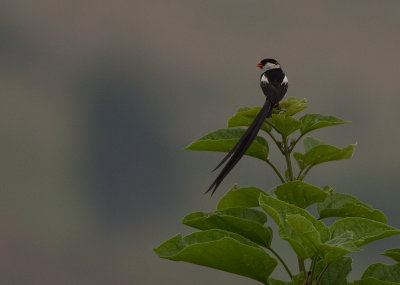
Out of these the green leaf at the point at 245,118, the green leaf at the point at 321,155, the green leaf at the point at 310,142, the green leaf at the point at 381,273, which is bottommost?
the green leaf at the point at 381,273

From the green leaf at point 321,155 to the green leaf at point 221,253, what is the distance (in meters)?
1.23

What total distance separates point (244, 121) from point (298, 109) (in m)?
0.58

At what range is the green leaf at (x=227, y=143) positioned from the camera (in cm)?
543

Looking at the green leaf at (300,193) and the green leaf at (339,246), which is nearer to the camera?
the green leaf at (339,246)

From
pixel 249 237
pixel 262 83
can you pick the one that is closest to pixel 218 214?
pixel 249 237

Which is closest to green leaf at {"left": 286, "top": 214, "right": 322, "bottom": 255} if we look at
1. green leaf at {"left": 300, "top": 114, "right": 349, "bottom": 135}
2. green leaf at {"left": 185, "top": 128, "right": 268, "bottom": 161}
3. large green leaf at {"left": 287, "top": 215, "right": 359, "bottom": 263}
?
large green leaf at {"left": 287, "top": 215, "right": 359, "bottom": 263}

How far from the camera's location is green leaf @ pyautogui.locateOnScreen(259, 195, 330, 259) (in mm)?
4293

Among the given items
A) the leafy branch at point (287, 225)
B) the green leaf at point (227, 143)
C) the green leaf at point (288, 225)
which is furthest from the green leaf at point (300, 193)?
the green leaf at point (288, 225)

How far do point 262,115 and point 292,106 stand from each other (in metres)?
0.60

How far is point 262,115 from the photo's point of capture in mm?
5457

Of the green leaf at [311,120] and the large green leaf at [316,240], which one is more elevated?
the green leaf at [311,120]

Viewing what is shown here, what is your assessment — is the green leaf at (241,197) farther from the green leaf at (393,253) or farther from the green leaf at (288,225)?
the green leaf at (393,253)

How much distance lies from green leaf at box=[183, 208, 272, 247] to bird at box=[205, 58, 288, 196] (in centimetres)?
50

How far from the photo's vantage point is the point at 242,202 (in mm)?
5809
